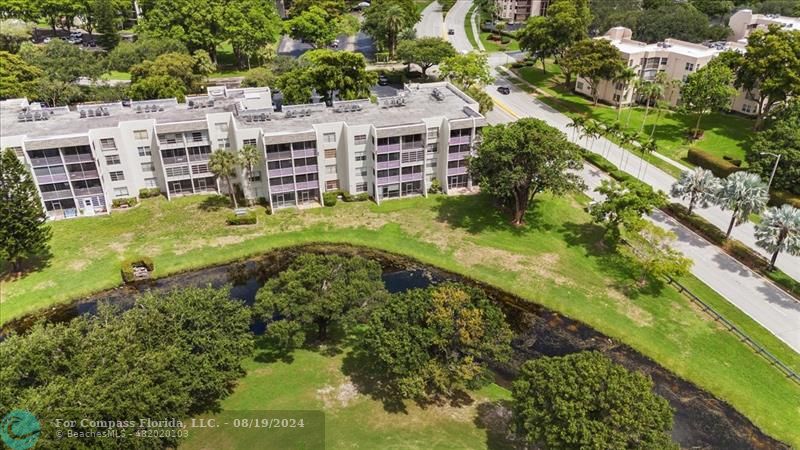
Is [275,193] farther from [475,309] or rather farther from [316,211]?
[475,309]

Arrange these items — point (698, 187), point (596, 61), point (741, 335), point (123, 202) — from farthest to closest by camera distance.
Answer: point (596, 61) → point (123, 202) → point (698, 187) → point (741, 335)

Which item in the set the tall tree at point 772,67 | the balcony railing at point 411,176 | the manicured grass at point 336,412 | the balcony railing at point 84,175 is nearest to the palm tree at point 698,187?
the tall tree at point 772,67

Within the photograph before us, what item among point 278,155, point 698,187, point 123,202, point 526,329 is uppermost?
point 278,155

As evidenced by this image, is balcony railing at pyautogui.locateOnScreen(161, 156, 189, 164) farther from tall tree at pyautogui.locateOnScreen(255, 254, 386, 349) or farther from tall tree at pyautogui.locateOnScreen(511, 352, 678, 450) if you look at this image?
tall tree at pyautogui.locateOnScreen(511, 352, 678, 450)

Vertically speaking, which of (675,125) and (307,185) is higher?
(675,125)

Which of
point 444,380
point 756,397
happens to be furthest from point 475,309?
point 756,397

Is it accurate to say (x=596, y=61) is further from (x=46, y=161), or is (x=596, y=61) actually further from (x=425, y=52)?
(x=46, y=161)

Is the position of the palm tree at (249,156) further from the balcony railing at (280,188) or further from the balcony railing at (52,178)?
the balcony railing at (52,178)

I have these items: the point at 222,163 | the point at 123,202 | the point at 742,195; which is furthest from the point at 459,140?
the point at 123,202
